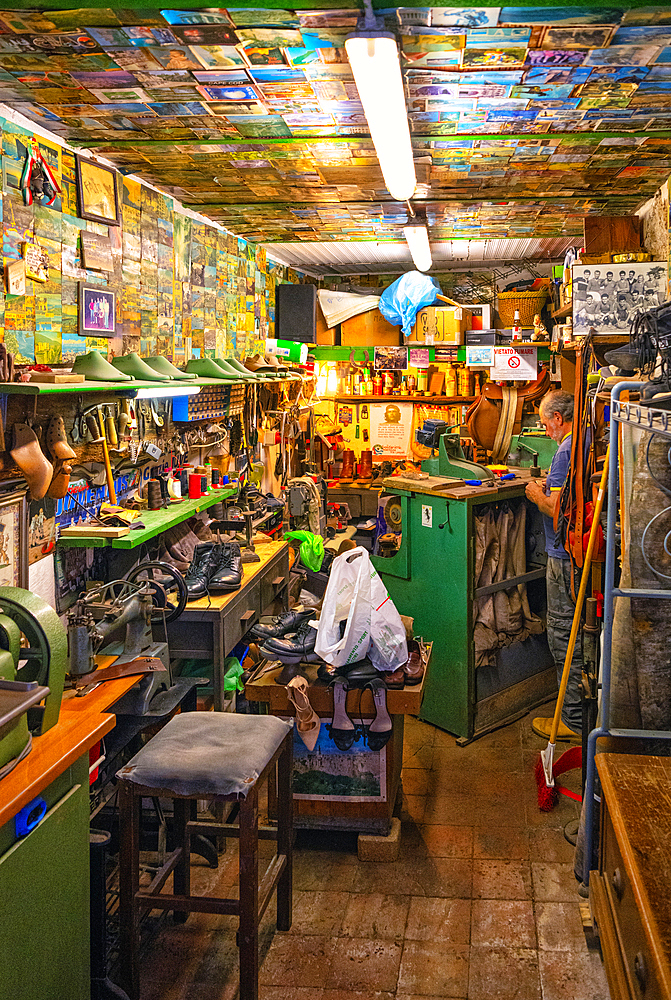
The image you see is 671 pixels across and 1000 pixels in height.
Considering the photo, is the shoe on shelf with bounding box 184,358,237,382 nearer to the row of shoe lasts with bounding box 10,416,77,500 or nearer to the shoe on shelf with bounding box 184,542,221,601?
the shoe on shelf with bounding box 184,542,221,601

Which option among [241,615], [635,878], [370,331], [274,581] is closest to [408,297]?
[370,331]

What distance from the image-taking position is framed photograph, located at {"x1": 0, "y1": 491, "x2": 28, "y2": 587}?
340 centimetres

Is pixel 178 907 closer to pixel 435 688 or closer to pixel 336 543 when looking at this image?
pixel 435 688

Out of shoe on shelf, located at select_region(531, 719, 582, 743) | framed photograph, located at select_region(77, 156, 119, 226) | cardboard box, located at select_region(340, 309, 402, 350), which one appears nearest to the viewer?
framed photograph, located at select_region(77, 156, 119, 226)

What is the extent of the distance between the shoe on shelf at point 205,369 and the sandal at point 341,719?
2561 mm

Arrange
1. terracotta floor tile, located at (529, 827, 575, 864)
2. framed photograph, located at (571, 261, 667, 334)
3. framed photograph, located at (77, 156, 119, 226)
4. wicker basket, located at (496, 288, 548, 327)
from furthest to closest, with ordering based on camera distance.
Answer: wicker basket, located at (496, 288, 548, 327), framed photograph, located at (571, 261, 667, 334), framed photograph, located at (77, 156, 119, 226), terracotta floor tile, located at (529, 827, 575, 864)

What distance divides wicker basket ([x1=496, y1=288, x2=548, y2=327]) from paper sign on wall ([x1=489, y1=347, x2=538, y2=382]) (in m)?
0.47

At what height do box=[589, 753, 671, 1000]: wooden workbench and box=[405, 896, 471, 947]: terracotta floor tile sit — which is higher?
box=[589, 753, 671, 1000]: wooden workbench

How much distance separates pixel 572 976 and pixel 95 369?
10.5ft

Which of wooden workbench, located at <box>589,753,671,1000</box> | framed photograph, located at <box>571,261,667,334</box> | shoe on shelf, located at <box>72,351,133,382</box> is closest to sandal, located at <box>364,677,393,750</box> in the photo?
wooden workbench, located at <box>589,753,671,1000</box>

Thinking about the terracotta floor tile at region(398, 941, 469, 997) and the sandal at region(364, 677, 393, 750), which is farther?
the sandal at region(364, 677, 393, 750)

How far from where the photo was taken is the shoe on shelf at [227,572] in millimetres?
4625

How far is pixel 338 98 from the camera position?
350 centimetres

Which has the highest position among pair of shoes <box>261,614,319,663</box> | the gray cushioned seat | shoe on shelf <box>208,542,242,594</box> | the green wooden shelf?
the green wooden shelf
